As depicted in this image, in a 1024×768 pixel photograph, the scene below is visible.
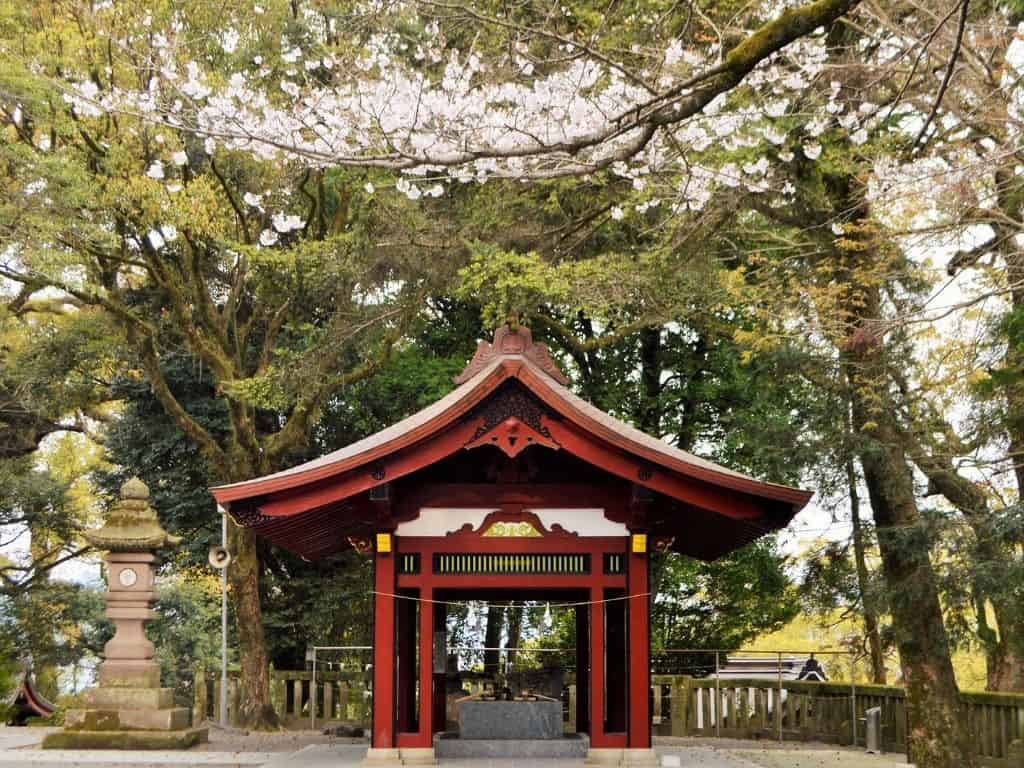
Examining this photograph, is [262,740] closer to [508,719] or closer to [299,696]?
[299,696]

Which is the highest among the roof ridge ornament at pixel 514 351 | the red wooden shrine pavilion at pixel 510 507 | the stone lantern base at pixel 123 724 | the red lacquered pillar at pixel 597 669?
the roof ridge ornament at pixel 514 351

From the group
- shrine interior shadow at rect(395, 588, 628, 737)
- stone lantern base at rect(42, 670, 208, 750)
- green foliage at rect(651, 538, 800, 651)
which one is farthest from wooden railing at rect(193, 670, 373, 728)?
green foliage at rect(651, 538, 800, 651)

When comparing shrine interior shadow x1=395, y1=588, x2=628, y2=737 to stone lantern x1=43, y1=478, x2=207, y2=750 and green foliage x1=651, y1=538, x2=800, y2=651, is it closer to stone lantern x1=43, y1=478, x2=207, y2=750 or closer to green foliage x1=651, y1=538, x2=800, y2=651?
stone lantern x1=43, y1=478, x2=207, y2=750

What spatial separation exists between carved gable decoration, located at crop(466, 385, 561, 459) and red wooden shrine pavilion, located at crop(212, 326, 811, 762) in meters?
0.01

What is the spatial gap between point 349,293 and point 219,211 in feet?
6.87

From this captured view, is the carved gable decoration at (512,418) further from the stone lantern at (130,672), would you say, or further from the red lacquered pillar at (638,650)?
the stone lantern at (130,672)

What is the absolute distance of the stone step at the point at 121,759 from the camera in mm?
11609

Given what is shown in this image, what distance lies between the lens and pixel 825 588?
46.0ft

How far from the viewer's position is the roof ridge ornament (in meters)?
10.5

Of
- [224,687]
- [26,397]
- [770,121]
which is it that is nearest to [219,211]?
[26,397]

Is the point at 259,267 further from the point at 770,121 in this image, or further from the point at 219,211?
the point at 770,121

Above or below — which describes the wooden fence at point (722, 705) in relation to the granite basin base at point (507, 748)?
below

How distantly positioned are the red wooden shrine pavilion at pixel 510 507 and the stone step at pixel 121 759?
2524 millimetres

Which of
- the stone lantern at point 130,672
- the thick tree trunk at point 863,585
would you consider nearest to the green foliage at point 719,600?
the thick tree trunk at point 863,585
